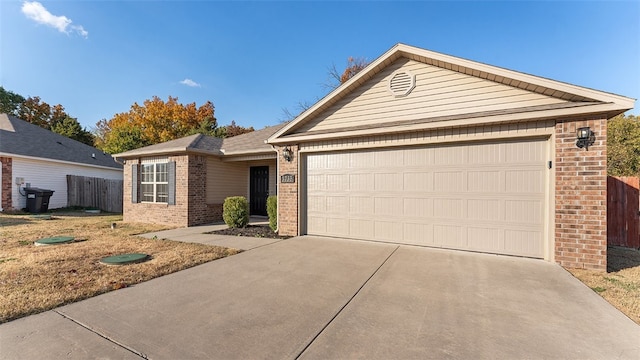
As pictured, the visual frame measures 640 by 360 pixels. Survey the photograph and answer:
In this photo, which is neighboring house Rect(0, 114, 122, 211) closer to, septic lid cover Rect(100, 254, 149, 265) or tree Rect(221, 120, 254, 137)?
tree Rect(221, 120, 254, 137)

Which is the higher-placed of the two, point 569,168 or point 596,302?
point 569,168

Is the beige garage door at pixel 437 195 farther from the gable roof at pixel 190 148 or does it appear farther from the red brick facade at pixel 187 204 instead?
the red brick facade at pixel 187 204

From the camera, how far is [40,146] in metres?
15.2

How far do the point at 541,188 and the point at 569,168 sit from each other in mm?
541

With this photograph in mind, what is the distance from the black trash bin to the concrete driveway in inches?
604

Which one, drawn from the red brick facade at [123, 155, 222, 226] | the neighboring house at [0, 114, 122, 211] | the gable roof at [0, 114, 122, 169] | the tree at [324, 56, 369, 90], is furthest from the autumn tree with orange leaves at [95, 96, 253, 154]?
the red brick facade at [123, 155, 222, 226]

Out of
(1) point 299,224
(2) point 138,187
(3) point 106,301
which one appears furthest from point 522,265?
(2) point 138,187

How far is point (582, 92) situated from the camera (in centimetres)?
451

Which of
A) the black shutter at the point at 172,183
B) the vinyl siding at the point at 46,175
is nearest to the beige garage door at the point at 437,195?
the black shutter at the point at 172,183

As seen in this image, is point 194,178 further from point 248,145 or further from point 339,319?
point 339,319

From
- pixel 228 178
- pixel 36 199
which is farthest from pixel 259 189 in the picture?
pixel 36 199

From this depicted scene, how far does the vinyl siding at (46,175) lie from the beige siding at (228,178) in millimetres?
11832

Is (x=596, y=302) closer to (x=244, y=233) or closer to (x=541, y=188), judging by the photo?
(x=541, y=188)

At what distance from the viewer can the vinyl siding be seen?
13.3 meters
